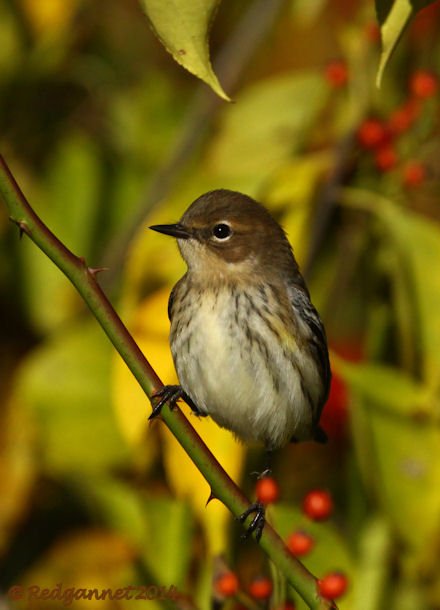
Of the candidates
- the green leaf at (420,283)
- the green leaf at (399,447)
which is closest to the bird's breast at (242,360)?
the green leaf at (399,447)

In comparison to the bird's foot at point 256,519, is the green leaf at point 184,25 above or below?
above

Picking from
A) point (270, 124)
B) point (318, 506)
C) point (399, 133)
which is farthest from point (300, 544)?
point (270, 124)

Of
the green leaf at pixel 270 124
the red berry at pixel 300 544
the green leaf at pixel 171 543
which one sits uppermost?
the green leaf at pixel 270 124

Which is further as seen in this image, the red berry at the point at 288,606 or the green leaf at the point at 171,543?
the green leaf at the point at 171,543

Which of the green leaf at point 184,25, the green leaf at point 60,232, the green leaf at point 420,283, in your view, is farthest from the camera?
the green leaf at point 60,232

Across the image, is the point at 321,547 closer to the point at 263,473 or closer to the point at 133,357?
the point at 263,473

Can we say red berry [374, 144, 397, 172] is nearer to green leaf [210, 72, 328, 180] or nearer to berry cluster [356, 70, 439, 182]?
berry cluster [356, 70, 439, 182]

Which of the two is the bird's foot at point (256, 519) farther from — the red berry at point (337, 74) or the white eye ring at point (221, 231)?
the red berry at point (337, 74)

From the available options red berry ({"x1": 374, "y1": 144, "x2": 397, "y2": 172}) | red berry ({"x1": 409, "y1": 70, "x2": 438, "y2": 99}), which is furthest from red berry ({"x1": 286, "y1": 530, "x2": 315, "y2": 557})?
red berry ({"x1": 409, "y1": 70, "x2": 438, "y2": 99})
